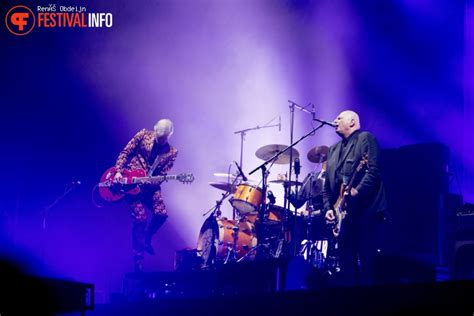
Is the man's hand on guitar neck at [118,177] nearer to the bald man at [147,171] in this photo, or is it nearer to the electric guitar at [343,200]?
the bald man at [147,171]

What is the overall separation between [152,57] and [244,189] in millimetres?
2798

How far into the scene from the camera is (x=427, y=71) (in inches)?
327

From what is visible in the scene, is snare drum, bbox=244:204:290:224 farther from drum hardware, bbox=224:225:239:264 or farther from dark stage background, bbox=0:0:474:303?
dark stage background, bbox=0:0:474:303

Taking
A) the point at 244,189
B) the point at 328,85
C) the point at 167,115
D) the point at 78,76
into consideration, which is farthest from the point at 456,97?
the point at 78,76

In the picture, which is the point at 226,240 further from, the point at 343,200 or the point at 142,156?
the point at 343,200

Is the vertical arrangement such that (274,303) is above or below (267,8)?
below

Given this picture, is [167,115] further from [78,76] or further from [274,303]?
[274,303]

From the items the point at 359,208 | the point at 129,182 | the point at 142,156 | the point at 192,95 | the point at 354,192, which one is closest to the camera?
the point at 354,192

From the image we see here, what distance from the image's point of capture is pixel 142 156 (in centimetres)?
846

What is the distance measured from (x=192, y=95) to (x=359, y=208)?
4578 mm

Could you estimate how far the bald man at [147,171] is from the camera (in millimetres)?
8250

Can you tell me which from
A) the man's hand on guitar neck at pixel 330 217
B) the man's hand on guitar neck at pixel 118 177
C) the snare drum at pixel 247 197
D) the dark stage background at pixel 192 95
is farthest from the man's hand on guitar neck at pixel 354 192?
the man's hand on guitar neck at pixel 118 177

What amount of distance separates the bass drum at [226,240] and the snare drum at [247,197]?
0.63 ft

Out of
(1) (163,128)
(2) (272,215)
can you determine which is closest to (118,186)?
(1) (163,128)
